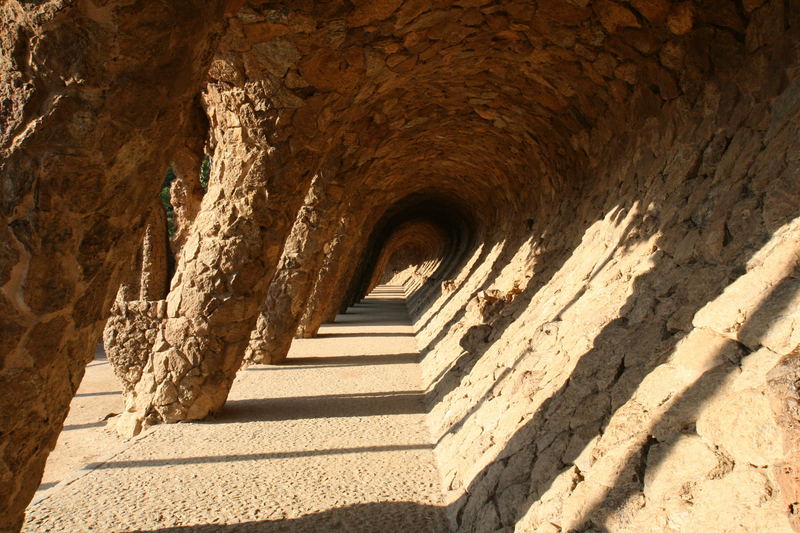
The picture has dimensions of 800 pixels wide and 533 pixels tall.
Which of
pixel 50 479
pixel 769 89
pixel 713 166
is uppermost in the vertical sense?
pixel 769 89

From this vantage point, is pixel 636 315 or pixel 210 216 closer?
pixel 636 315

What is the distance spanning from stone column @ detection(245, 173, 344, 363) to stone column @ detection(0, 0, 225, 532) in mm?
6241

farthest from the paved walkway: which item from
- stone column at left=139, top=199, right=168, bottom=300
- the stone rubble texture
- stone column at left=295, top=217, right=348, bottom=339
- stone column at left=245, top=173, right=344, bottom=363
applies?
stone column at left=295, top=217, right=348, bottom=339

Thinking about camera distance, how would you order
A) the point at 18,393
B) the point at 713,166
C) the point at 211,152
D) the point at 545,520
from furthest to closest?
the point at 211,152 → the point at 713,166 → the point at 545,520 → the point at 18,393

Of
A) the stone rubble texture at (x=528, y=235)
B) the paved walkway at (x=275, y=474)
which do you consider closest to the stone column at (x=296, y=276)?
the stone rubble texture at (x=528, y=235)

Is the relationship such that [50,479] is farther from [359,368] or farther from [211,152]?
[359,368]

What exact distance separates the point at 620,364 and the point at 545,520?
0.94m

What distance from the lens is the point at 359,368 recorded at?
839 cm

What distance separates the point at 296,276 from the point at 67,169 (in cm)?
712

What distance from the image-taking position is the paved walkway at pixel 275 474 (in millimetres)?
3412

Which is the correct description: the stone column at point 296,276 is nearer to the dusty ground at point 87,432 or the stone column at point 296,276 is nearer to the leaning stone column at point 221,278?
the dusty ground at point 87,432

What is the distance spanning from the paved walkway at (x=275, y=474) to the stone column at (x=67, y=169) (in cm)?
132

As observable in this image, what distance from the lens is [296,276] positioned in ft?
29.9

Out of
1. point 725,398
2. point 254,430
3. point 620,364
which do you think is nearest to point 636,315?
point 620,364
